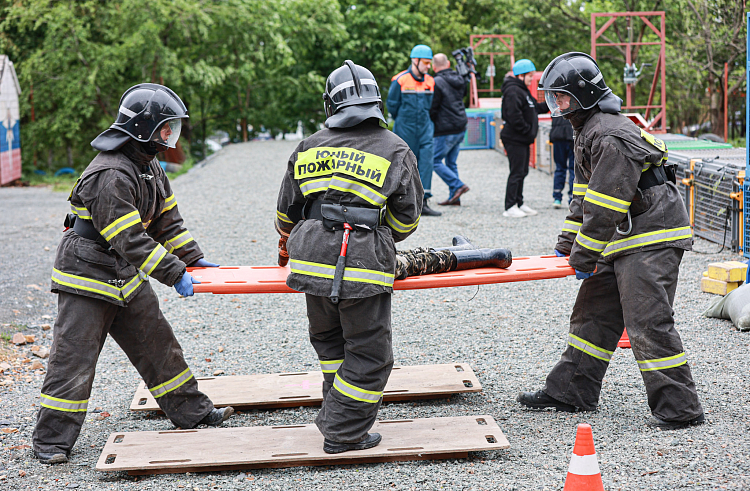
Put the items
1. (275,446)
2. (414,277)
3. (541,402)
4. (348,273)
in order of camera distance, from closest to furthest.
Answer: (348,273), (275,446), (414,277), (541,402)

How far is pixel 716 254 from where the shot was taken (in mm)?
8180

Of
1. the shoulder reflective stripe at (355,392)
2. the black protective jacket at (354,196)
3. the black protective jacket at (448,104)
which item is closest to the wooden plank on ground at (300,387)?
the shoulder reflective stripe at (355,392)

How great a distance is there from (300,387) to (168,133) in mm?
1807

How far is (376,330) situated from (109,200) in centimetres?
148

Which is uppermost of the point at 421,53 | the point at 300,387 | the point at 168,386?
the point at 421,53

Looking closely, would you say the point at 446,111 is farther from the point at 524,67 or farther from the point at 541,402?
Answer: the point at 541,402

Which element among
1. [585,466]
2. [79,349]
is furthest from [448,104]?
[585,466]

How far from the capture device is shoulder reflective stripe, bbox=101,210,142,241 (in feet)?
12.3

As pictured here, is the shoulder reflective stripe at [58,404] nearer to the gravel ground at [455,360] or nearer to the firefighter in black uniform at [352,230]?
the gravel ground at [455,360]

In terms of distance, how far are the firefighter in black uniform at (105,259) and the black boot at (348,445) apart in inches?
42.1

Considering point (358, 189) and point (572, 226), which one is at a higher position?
point (358, 189)

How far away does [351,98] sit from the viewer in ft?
12.1

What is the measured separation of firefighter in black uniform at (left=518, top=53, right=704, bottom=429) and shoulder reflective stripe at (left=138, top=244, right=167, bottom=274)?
2.14 meters

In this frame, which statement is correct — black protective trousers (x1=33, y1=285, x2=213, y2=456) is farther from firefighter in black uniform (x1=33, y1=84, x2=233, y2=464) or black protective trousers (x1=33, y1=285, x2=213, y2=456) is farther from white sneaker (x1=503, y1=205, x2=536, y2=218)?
white sneaker (x1=503, y1=205, x2=536, y2=218)
